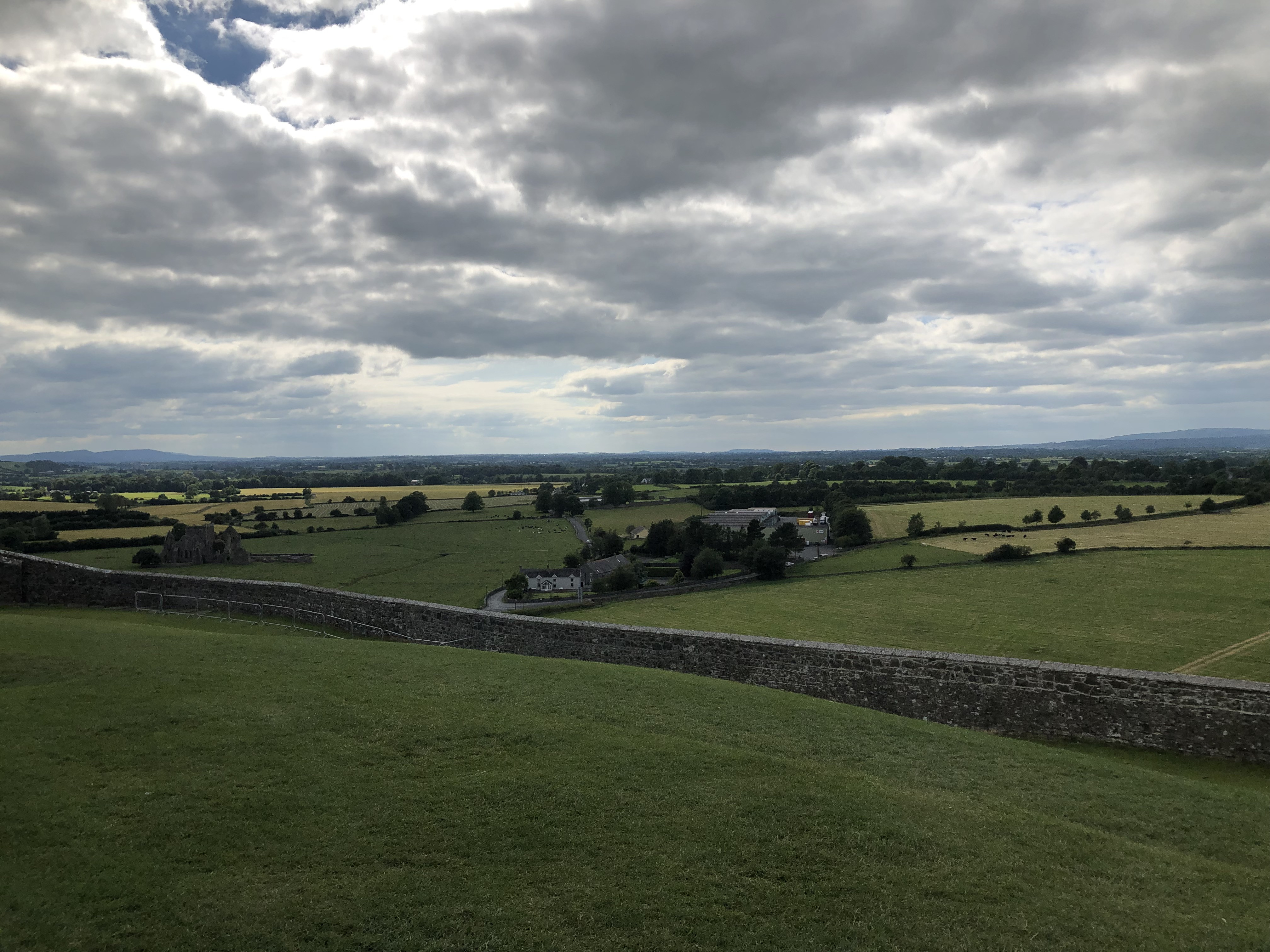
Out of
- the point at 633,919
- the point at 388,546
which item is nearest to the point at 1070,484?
the point at 388,546

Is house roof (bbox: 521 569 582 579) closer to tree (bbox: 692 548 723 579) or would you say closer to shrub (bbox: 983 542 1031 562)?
tree (bbox: 692 548 723 579)

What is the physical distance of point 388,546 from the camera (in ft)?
229

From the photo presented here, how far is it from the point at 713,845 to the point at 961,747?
5500mm

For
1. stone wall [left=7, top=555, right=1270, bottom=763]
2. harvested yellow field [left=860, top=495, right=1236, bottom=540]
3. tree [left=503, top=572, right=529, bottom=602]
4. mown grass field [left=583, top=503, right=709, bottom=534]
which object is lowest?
tree [left=503, top=572, right=529, bottom=602]

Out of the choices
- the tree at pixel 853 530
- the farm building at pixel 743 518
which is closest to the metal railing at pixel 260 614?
the farm building at pixel 743 518

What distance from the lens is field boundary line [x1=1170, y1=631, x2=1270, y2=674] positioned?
2697cm

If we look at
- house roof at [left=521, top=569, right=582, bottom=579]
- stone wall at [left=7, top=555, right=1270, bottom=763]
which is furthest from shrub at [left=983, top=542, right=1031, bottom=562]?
stone wall at [left=7, top=555, right=1270, bottom=763]

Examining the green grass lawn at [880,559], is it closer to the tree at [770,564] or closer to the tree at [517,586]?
the tree at [770,564]

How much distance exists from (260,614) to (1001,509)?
83.3 metres

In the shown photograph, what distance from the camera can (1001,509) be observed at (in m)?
81.2

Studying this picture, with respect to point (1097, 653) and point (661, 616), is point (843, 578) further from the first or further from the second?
point (1097, 653)

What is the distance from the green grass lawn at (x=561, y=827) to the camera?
554 cm

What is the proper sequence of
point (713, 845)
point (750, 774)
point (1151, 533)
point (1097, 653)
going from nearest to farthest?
point (713, 845) < point (750, 774) < point (1097, 653) < point (1151, 533)

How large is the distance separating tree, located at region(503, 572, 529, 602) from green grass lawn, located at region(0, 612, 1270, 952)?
1663 inches
